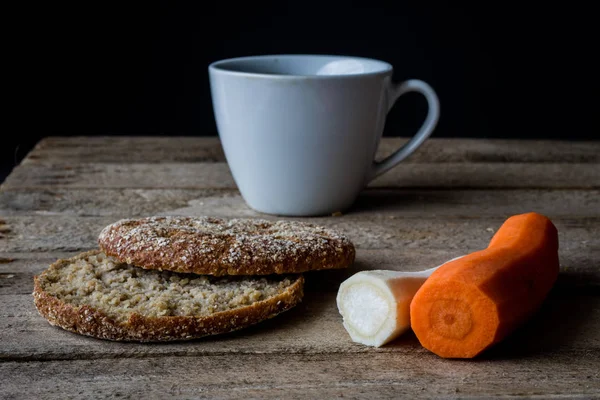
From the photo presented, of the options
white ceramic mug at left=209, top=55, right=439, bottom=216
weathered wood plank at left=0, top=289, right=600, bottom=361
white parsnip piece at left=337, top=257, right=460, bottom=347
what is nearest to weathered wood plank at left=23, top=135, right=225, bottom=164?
white ceramic mug at left=209, top=55, right=439, bottom=216

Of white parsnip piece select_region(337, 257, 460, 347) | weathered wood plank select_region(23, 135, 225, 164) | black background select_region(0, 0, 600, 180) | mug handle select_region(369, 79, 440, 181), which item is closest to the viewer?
white parsnip piece select_region(337, 257, 460, 347)

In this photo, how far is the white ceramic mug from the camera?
135 cm

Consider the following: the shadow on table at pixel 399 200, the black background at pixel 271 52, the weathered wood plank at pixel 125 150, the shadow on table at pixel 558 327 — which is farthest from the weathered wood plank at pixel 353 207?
the black background at pixel 271 52

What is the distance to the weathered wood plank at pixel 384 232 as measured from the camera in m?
1.30

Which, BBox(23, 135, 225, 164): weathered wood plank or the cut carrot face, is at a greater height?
the cut carrot face

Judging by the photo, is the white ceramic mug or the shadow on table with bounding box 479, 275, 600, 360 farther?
the white ceramic mug

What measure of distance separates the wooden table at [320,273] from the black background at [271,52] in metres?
0.56

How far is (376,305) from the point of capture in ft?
3.03

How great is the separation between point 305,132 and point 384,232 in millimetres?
236

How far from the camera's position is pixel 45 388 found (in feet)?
2.67

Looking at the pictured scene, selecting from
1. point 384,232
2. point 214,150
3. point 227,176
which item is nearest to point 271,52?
point 214,150

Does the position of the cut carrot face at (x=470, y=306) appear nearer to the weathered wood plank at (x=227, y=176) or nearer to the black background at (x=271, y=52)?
the weathered wood plank at (x=227, y=176)

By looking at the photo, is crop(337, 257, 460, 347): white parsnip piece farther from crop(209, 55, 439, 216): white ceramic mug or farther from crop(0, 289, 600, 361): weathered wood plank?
crop(209, 55, 439, 216): white ceramic mug

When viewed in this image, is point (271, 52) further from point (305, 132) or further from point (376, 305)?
point (376, 305)
